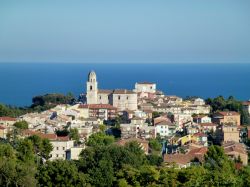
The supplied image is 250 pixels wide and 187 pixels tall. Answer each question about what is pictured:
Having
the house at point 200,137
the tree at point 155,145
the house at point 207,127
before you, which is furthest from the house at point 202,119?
the tree at point 155,145

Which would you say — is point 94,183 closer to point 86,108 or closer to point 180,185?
point 180,185

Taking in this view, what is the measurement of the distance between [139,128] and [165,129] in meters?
1.28

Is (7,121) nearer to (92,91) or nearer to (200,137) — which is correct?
(92,91)

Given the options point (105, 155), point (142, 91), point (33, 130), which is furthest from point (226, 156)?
point (142, 91)

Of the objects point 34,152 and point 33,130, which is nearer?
point 34,152

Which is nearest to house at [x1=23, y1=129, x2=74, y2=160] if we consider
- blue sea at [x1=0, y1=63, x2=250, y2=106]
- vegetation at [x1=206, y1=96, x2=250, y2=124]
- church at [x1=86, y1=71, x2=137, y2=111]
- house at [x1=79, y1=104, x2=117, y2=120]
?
house at [x1=79, y1=104, x2=117, y2=120]

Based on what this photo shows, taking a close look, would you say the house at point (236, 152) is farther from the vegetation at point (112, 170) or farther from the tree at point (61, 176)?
the tree at point (61, 176)

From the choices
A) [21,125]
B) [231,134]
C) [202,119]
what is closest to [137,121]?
[202,119]

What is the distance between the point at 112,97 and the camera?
113 ft

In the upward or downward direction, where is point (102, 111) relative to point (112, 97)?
downward

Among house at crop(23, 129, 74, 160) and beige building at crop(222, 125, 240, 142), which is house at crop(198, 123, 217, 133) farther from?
house at crop(23, 129, 74, 160)

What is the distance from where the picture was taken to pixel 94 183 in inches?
719

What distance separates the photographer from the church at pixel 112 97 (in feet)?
110

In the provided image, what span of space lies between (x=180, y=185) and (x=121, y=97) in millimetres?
17743
